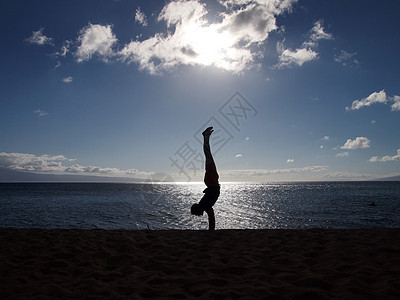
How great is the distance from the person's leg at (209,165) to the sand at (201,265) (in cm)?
159

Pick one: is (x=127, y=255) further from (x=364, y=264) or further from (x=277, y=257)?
(x=364, y=264)

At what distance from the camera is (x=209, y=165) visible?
7.98 metres

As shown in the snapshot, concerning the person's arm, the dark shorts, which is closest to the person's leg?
the dark shorts

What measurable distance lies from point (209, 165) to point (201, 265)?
144 inches

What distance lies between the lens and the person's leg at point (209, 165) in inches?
310

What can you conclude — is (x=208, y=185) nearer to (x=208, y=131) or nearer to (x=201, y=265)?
(x=208, y=131)

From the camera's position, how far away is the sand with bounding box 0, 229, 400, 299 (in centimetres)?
350

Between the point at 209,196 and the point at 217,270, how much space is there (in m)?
3.45

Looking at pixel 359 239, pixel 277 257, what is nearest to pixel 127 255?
pixel 277 257

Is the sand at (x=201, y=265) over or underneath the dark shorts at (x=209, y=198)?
underneath

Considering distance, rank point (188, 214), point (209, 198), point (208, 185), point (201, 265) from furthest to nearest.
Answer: point (188, 214)
point (208, 185)
point (209, 198)
point (201, 265)

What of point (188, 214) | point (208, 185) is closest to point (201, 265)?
point (208, 185)

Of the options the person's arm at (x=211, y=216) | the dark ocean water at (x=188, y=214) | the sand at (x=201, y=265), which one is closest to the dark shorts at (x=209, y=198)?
the person's arm at (x=211, y=216)

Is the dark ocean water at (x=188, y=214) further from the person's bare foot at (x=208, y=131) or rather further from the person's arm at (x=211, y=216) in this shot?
the person's bare foot at (x=208, y=131)
